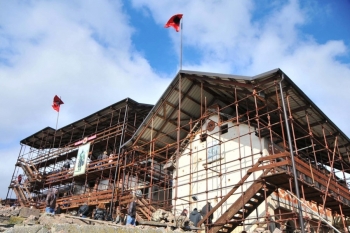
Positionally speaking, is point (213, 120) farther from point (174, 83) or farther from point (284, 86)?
point (284, 86)

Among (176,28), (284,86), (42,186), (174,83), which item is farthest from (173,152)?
(42,186)

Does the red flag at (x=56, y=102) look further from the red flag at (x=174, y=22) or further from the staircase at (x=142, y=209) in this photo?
the red flag at (x=174, y=22)

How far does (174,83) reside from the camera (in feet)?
56.5

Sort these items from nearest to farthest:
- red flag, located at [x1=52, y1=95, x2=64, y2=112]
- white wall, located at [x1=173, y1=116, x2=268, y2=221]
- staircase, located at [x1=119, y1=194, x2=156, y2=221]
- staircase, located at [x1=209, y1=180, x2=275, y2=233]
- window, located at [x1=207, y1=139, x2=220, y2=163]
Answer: staircase, located at [x1=209, y1=180, x2=275, y2=233], white wall, located at [x1=173, y1=116, x2=268, y2=221], staircase, located at [x1=119, y1=194, x2=156, y2=221], window, located at [x1=207, y1=139, x2=220, y2=163], red flag, located at [x1=52, y1=95, x2=64, y2=112]

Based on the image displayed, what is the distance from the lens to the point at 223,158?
660 inches

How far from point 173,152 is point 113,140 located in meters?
5.57

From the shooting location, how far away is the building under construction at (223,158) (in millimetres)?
12438

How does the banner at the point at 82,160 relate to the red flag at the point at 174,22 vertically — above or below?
below

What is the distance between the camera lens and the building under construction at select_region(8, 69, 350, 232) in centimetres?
1244

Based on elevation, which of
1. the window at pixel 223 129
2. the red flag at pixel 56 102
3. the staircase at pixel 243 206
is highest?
the red flag at pixel 56 102

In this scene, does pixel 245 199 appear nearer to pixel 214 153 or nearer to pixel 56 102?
pixel 214 153

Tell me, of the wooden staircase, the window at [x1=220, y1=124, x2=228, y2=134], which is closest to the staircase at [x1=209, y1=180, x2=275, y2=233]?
the wooden staircase

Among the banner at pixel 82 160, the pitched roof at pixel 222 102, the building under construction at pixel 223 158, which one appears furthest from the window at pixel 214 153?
the banner at pixel 82 160

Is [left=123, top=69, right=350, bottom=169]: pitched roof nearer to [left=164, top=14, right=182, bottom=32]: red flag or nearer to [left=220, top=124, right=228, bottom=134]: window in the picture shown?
[left=220, top=124, right=228, bottom=134]: window
